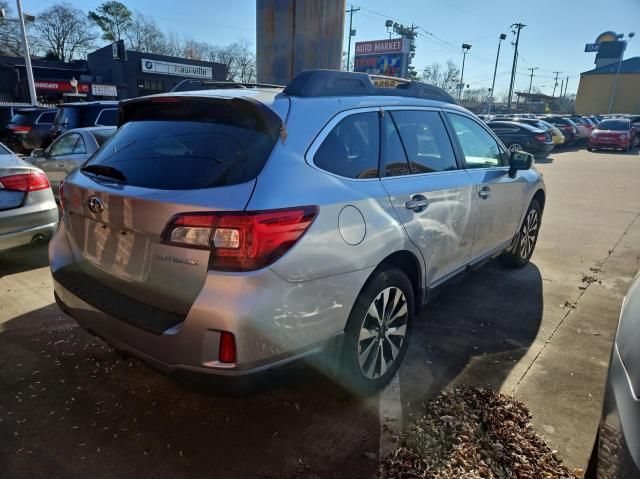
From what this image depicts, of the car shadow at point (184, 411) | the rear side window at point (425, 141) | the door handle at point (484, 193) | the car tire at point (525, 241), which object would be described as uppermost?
the rear side window at point (425, 141)

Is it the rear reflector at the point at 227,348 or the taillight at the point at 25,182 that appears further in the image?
the taillight at the point at 25,182

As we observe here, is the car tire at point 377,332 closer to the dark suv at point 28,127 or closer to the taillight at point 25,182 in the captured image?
the taillight at point 25,182

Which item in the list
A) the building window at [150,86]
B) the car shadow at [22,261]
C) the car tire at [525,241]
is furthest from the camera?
the building window at [150,86]

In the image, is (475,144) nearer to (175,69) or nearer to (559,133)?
(559,133)

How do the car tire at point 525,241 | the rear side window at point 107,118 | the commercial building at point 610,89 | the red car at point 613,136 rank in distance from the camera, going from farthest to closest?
1. the commercial building at point 610,89
2. the red car at point 613,136
3. the rear side window at point 107,118
4. the car tire at point 525,241

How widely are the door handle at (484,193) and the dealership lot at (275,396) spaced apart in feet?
3.48

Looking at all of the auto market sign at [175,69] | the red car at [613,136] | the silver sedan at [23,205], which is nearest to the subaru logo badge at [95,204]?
the silver sedan at [23,205]

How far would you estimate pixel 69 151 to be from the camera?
22.5ft

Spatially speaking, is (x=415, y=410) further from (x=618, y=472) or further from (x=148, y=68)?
(x=148, y=68)

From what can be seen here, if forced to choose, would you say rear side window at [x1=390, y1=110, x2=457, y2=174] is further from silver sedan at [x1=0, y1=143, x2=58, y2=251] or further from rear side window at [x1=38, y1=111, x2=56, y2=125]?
rear side window at [x1=38, y1=111, x2=56, y2=125]

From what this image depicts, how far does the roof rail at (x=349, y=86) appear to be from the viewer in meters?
2.54

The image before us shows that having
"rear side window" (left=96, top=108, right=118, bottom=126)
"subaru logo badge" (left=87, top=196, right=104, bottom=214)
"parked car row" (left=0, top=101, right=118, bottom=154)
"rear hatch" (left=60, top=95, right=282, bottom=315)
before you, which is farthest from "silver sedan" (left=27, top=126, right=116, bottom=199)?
"subaru logo badge" (left=87, top=196, right=104, bottom=214)

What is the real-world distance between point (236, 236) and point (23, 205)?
136 inches

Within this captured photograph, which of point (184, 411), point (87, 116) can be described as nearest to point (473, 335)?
point (184, 411)
